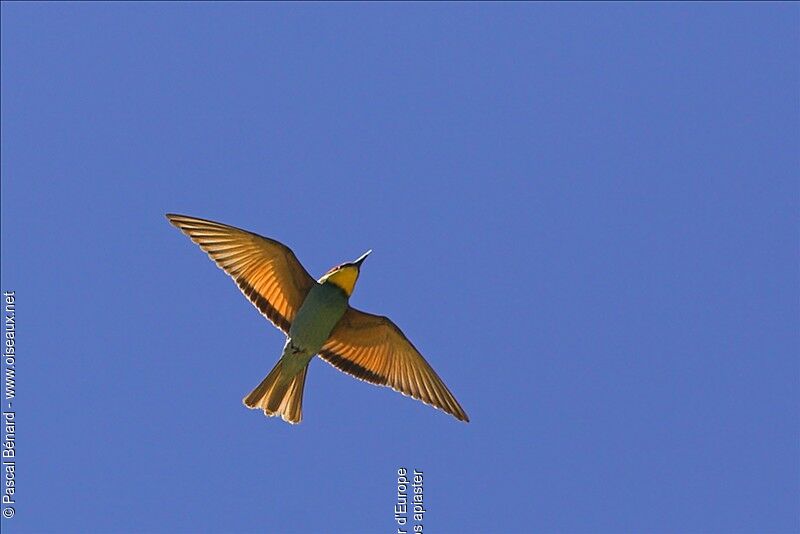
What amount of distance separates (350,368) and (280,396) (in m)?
0.92

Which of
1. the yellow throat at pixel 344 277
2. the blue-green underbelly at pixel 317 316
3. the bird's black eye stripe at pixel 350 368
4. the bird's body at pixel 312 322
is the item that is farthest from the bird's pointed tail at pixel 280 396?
the yellow throat at pixel 344 277

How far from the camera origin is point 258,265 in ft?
45.7

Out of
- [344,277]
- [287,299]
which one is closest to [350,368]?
[287,299]

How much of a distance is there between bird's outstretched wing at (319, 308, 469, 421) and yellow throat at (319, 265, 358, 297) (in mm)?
646

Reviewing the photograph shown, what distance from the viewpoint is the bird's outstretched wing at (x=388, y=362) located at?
14.4 m

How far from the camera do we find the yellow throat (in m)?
13.8

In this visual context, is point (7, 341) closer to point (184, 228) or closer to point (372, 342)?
point (184, 228)

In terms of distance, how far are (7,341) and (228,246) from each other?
2698 millimetres

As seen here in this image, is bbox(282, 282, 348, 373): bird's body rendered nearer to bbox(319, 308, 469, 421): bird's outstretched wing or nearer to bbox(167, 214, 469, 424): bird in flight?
bbox(167, 214, 469, 424): bird in flight

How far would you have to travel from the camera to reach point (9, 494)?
45.0 feet

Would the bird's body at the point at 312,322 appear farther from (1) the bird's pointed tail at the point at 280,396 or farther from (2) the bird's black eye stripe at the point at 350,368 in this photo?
(2) the bird's black eye stripe at the point at 350,368

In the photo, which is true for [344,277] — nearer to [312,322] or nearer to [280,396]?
[312,322]

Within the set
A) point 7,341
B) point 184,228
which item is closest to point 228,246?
point 184,228

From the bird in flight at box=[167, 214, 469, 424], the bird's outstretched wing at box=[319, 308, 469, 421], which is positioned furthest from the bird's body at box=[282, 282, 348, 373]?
the bird's outstretched wing at box=[319, 308, 469, 421]
